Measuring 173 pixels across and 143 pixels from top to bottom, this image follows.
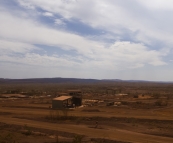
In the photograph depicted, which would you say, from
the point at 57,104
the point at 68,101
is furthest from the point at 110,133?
the point at 68,101

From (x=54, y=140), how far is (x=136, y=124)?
1223 cm

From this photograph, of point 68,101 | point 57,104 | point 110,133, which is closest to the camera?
point 110,133

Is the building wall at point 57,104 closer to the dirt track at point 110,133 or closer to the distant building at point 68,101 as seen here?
the distant building at point 68,101

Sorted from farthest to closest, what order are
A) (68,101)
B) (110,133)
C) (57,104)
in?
(68,101) < (57,104) < (110,133)

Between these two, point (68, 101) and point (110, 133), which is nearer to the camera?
point (110, 133)

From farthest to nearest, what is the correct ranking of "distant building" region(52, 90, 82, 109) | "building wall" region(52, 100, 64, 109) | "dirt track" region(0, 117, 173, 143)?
"distant building" region(52, 90, 82, 109), "building wall" region(52, 100, 64, 109), "dirt track" region(0, 117, 173, 143)

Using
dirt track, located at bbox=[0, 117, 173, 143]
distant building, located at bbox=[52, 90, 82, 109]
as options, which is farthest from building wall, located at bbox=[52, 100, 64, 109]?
dirt track, located at bbox=[0, 117, 173, 143]

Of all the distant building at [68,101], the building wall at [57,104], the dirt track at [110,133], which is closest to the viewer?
the dirt track at [110,133]

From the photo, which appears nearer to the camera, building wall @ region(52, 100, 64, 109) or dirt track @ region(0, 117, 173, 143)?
dirt track @ region(0, 117, 173, 143)

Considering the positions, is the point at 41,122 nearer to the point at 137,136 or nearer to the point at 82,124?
the point at 82,124

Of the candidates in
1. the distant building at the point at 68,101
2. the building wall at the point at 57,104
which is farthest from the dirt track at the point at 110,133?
the distant building at the point at 68,101

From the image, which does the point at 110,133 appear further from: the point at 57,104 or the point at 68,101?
the point at 68,101

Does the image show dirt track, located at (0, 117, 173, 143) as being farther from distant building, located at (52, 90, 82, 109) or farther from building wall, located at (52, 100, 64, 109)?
distant building, located at (52, 90, 82, 109)

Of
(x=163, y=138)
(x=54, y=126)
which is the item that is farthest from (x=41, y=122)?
(x=163, y=138)
